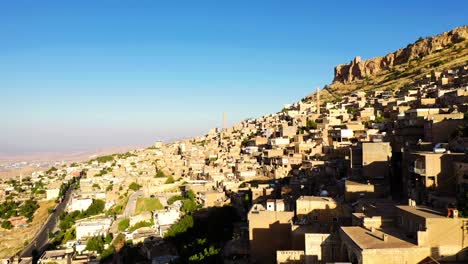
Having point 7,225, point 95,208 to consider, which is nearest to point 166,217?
point 95,208

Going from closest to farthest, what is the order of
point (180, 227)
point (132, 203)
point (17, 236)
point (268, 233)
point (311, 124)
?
1. point (268, 233)
2. point (180, 227)
3. point (132, 203)
4. point (311, 124)
5. point (17, 236)

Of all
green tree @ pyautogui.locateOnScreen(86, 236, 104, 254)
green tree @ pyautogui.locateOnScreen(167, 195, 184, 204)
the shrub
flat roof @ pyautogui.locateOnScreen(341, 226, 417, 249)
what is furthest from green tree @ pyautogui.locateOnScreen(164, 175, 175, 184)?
flat roof @ pyautogui.locateOnScreen(341, 226, 417, 249)

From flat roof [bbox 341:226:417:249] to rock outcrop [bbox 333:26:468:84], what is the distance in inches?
2255

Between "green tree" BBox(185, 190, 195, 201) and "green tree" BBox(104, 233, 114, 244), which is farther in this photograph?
"green tree" BBox(185, 190, 195, 201)

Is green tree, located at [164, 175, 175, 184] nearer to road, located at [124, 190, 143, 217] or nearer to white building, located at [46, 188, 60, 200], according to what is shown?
road, located at [124, 190, 143, 217]

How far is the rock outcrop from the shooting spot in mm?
62375

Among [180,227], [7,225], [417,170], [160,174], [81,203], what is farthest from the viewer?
[7,225]

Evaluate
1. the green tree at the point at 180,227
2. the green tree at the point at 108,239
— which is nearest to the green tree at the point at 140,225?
the green tree at the point at 108,239

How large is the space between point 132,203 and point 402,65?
47285 mm

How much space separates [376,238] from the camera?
10828 millimetres

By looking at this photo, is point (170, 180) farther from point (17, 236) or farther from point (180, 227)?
point (17, 236)

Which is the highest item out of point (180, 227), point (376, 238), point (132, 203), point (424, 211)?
point (424, 211)

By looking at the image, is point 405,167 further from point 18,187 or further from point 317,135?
point 18,187

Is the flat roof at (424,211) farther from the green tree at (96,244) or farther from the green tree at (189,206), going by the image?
the green tree at (96,244)
